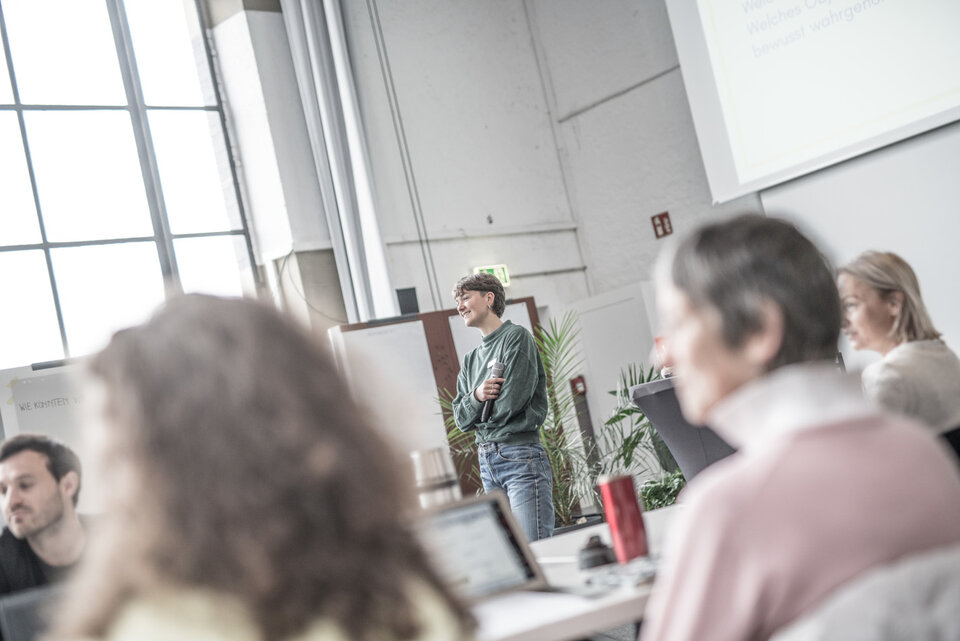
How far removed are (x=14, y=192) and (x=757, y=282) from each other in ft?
18.7

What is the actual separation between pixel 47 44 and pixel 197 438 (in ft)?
20.4

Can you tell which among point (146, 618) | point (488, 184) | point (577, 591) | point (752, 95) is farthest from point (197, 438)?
point (488, 184)

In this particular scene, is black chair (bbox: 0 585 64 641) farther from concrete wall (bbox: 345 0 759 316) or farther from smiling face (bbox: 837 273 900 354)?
concrete wall (bbox: 345 0 759 316)

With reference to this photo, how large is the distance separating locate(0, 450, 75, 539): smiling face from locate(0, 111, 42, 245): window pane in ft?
13.5

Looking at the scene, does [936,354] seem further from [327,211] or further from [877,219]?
[327,211]

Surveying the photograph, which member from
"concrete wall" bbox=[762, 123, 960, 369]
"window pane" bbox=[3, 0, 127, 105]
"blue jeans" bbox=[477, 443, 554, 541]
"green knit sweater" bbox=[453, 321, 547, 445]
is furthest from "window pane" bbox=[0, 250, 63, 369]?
"concrete wall" bbox=[762, 123, 960, 369]

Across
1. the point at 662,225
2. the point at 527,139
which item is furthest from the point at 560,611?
the point at 527,139

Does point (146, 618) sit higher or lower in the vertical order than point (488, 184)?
lower

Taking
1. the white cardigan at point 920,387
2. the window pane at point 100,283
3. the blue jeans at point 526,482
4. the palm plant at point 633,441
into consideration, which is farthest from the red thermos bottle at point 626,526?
the window pane at point 100,283

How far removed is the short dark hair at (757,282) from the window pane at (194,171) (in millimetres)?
5822

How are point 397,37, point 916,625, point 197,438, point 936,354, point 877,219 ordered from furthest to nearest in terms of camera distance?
point 397,37, point 877,219, point 936,354, point 916,625, point 197,438

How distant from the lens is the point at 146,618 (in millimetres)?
841

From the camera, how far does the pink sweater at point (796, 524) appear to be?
94cm

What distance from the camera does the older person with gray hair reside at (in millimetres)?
947
